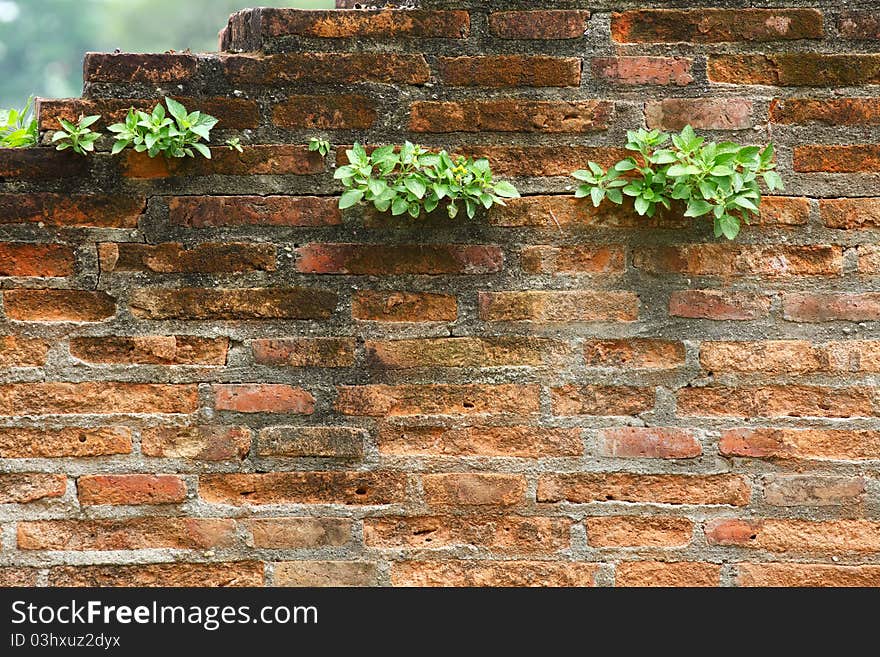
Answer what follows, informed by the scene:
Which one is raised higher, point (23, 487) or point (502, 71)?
point (502, 71)

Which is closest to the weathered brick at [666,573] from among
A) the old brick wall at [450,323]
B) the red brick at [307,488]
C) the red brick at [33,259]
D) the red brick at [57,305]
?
the old brick wall at [450,323]

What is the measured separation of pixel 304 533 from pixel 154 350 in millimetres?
511

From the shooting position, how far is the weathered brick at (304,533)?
73.1 inches

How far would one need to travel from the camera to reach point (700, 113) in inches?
72.5

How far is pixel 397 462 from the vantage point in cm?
186

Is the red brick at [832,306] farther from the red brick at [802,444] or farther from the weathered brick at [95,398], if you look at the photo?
the weathered brick at [95,398]

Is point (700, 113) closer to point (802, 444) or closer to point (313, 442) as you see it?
point (802, 444)

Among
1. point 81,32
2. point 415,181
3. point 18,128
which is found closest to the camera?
point 415,181

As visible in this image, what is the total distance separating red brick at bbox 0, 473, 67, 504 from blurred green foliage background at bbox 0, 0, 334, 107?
680 centimetres

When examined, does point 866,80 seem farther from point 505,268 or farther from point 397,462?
point 397,462

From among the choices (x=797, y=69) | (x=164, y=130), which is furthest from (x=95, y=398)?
(x=797, y=69)

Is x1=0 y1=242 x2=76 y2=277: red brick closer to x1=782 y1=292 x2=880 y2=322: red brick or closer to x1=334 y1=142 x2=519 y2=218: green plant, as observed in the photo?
x1=334 y1=142 x2=519 y2=218: green plant

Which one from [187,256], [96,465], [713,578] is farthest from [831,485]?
[96,465]

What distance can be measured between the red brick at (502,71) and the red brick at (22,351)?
104cm
